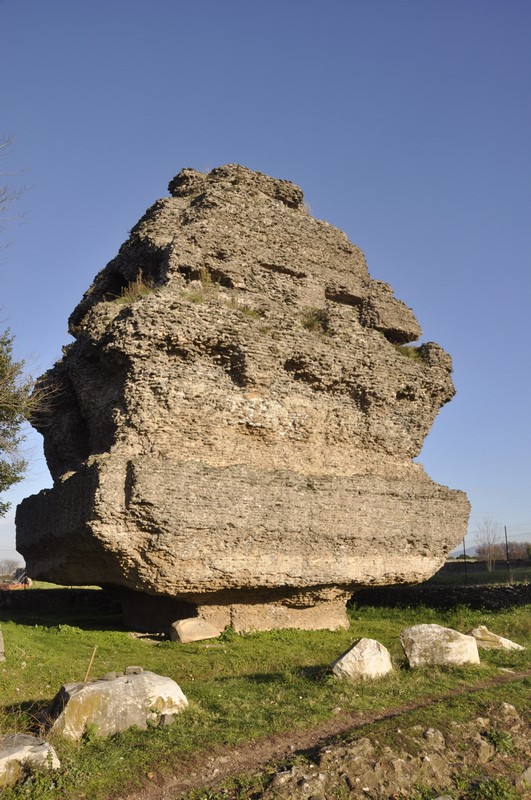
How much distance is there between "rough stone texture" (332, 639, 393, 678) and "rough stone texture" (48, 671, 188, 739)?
7.84ft

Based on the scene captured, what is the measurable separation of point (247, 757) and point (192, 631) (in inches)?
290

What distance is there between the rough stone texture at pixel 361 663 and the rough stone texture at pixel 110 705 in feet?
7.84

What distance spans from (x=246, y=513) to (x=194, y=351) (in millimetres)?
3556

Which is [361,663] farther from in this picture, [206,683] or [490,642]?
[490,642]

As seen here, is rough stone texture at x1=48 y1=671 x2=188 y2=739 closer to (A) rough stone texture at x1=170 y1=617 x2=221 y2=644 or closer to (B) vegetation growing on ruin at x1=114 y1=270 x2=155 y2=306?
(A) rough stone texture at x1=170 y1=617 x2=221 y2=644

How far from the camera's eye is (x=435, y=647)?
32.1 ft

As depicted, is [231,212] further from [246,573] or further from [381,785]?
[381,785]

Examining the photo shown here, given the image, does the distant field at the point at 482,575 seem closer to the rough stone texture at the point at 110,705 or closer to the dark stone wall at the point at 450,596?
the dark stone wall at the point at 450,596

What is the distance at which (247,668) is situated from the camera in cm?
1077

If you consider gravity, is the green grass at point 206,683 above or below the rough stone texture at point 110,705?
below

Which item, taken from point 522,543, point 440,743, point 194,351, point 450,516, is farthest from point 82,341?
point 522,543

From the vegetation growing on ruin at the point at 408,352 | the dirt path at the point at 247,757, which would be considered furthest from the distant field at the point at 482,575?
the dirt path at the point at 247,757

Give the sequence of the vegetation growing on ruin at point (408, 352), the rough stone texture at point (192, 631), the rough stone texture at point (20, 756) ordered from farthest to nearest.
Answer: the vegetation growing on ruin at point (408, 352), the rough stone texture at point (192, 631), the rough stone texture at point (20, 756)

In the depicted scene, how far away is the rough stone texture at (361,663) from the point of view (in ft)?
28.8
